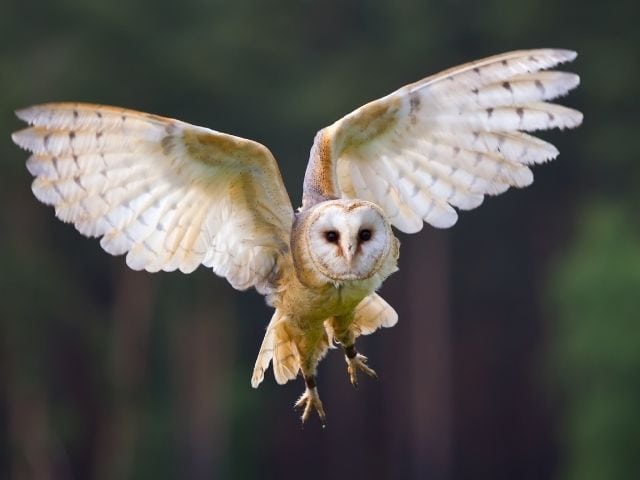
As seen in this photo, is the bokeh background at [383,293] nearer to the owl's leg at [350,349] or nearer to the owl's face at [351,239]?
the owl's leg at [350,349]

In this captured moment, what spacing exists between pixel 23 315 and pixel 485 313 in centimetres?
870

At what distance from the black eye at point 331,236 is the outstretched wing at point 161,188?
15.3 inches

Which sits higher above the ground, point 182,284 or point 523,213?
point 523,213

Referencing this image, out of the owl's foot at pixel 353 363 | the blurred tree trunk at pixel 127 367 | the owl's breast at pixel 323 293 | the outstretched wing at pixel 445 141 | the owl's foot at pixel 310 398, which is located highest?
the blurred tree trunk at pixel 127 367

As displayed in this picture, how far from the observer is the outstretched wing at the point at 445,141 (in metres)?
5.76

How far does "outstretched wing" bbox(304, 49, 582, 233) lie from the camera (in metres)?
5.76

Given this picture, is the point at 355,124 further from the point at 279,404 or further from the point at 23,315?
the point at 279,404

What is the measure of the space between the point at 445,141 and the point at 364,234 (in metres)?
0.76

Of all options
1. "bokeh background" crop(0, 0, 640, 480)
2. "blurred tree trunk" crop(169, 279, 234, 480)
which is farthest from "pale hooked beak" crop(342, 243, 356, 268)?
"blurred tree trunk" crop(169, 279, 234, 480)

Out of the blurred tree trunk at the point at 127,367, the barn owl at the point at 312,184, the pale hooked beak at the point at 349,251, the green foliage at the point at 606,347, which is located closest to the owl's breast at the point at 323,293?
the barn owl at the point at 312,184

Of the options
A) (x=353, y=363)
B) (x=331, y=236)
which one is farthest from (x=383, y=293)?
(x=331, y=236)

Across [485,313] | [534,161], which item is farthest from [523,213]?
[534,161]

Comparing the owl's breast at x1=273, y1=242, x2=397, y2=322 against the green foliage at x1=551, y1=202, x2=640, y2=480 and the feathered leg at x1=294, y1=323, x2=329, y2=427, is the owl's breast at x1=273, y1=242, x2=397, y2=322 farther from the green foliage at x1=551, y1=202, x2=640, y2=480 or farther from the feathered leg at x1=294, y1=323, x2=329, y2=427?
the green foliage at x1=551, y1=202, x2=640, y2=480

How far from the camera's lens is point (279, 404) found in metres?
27.5
